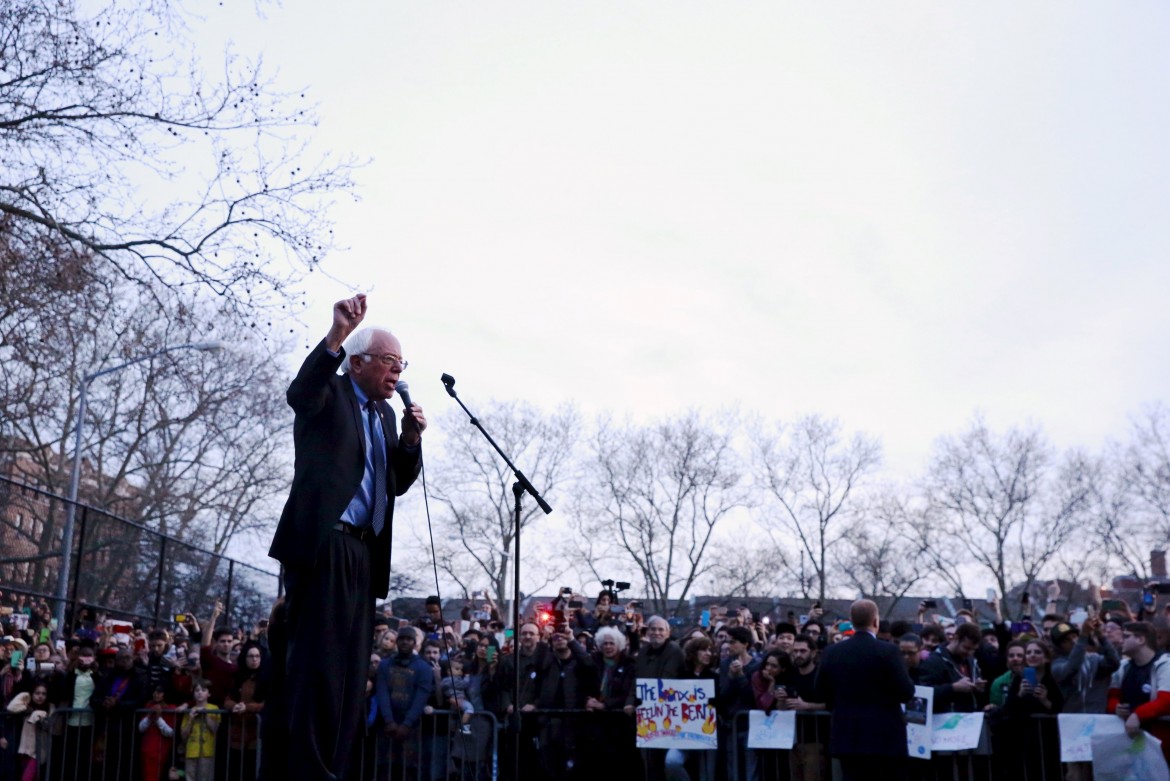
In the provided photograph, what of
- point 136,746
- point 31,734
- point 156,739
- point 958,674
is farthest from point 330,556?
point 31,734

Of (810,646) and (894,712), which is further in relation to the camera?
(810,646)

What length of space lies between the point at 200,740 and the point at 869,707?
619 centimetres

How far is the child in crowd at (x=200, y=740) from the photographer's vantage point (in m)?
11.3

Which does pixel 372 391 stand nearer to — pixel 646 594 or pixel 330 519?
pixel 330 519

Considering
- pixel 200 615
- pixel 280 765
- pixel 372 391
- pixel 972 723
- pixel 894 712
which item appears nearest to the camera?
pixel 280 765

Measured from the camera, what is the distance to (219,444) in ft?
136

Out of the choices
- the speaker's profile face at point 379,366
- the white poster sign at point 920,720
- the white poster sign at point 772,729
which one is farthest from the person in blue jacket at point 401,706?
the speaker's profile face at point 379,366

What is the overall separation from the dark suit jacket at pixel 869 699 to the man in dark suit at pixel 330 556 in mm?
5441

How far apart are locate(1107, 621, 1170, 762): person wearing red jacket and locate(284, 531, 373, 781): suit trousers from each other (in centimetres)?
678

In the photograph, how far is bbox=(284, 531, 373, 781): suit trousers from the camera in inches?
166

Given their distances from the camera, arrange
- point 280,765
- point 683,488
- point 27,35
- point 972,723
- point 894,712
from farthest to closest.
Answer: point 683,488, point 27,35, point 972,723, point 894,712, point 280,765

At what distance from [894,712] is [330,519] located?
6.04m

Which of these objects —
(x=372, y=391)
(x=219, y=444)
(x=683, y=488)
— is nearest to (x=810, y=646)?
(x=372, y=391)

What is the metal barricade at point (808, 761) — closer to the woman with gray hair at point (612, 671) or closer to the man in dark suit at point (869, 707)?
the woman with gray hair at point (612, 671)
